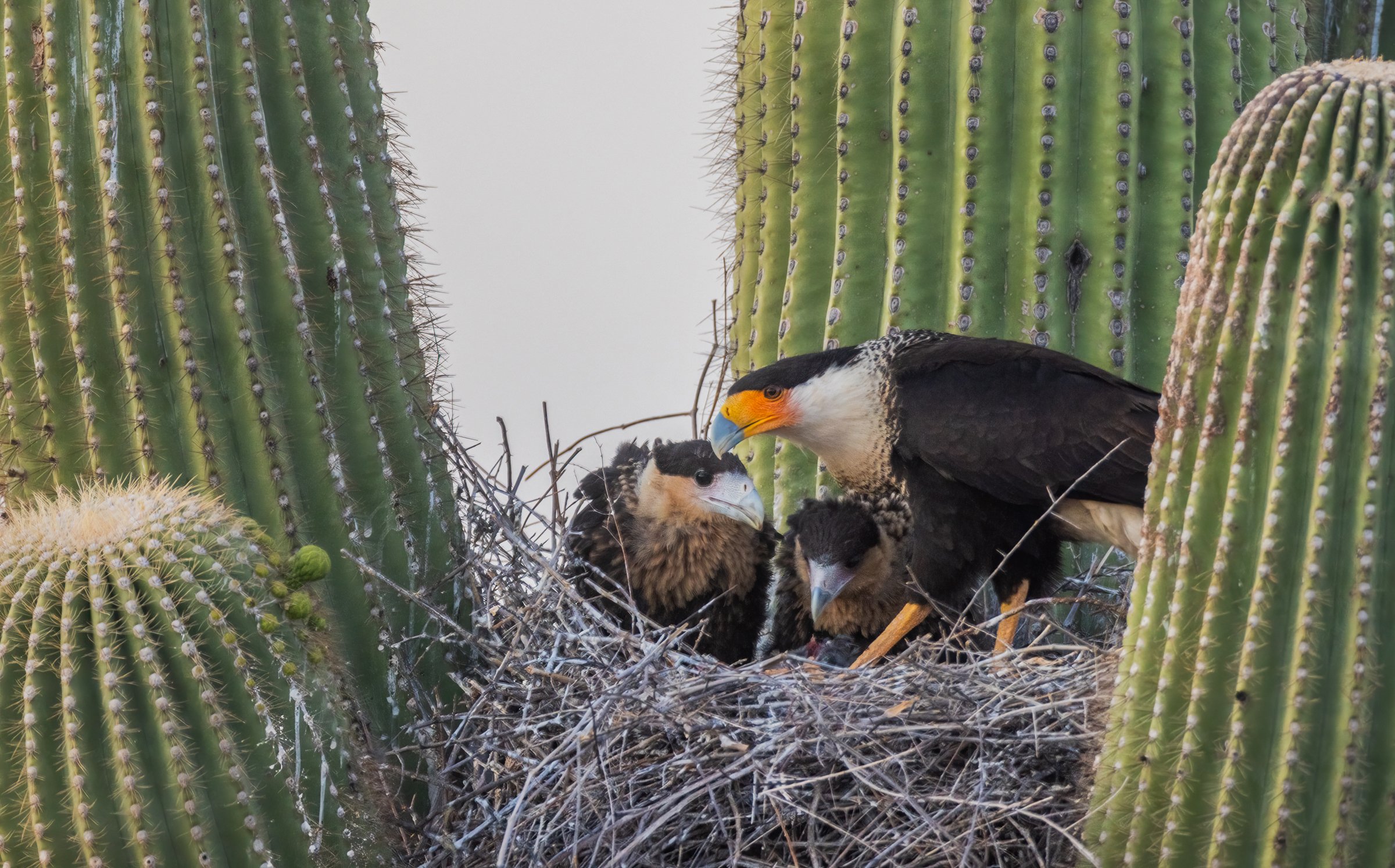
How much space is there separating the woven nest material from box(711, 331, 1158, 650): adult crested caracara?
670mm

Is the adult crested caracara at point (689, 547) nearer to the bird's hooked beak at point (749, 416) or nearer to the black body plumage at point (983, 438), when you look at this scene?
the bird's hooked beak at point (749, 416)

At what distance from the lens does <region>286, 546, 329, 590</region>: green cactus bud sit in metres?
2.91

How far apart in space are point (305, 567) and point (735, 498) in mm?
1722

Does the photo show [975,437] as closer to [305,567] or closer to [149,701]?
[305,567]

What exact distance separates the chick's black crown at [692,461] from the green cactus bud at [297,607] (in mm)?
1794

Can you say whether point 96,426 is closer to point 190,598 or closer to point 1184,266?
point 190,598

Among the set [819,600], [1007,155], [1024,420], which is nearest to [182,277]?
[819,600]

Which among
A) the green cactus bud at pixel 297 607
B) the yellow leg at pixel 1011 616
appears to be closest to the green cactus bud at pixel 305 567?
the green cactus bud at pixel 297 607

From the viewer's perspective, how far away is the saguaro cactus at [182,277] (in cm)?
345

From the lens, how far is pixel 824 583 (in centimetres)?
431

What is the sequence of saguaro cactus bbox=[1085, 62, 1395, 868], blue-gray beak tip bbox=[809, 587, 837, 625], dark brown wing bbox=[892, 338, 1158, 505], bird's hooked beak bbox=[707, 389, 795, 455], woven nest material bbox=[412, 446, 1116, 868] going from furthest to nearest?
bird's hooked beak bbox=[707, 389, 795, 455]
blue-gray beak tip bbox=[809, 587, 837, 625]
dark brown wing bbox=[892, 338, 1158, 505]
woven nest material bbox=[412, 446, 1116, 868]
saguaro cactus bbox=[1085, 62, 1395, 868]

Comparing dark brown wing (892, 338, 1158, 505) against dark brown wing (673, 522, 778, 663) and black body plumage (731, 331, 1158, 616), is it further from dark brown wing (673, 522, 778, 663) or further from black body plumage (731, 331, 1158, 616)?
dark brown wing (673, 522, 778, 663)

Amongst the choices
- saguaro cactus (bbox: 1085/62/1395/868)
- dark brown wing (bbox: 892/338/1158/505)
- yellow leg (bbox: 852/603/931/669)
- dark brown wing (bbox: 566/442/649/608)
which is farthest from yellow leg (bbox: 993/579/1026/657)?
saguaro cactus (bbox: 1085/62/1395/868)

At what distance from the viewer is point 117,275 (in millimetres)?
3438
